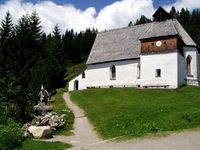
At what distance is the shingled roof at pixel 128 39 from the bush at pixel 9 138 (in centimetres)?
3334

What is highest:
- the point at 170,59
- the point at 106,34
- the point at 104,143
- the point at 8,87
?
the point at 106,34

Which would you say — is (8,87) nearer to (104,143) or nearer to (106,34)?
(104,143)

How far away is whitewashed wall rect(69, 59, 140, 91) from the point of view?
58.7m

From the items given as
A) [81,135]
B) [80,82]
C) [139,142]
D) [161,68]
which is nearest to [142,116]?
[81,135]

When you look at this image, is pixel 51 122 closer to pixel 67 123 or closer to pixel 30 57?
pixel 67 123

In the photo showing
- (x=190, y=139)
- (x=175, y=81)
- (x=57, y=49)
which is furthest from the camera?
(x=57, y=49)

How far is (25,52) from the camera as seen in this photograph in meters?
69.5

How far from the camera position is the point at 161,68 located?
2159 inches

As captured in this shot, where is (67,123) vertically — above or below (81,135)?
above

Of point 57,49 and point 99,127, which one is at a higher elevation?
point 57,49

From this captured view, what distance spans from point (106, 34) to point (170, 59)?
1521cm

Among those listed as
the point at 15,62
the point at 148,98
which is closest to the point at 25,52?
the point at 15,62

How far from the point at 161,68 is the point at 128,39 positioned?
9.36 metres

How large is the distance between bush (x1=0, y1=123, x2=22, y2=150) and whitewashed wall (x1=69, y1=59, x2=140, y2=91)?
33.7m
